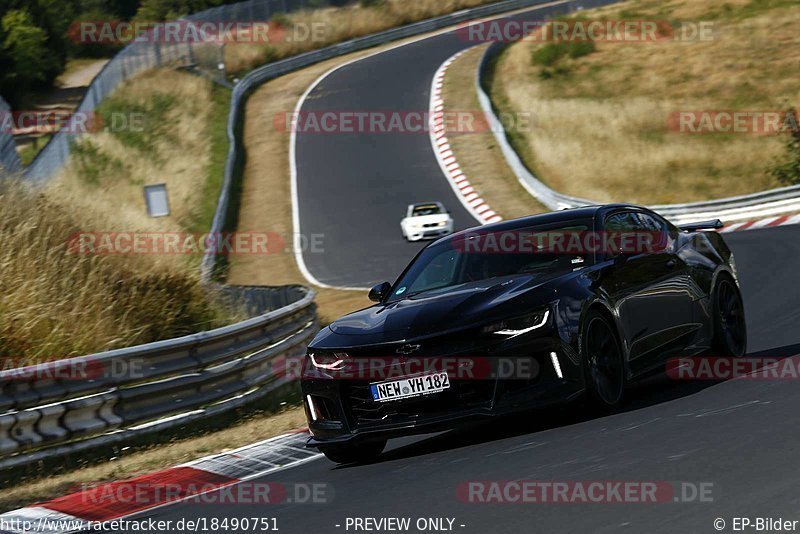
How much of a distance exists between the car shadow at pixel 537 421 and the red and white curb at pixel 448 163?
2118 centimetres

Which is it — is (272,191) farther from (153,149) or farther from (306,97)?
Result: (306,97)

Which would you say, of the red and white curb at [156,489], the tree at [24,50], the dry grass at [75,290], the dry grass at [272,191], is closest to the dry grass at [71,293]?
the dry grass at [75,290]

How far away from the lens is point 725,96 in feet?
142

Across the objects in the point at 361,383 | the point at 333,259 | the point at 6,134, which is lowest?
the point at 333,259

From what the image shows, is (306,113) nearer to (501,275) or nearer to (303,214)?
(303,214)

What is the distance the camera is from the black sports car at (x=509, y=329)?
24.6 feet

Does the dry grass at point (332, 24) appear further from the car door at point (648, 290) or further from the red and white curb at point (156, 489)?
the red and white curb at point (156, 489)

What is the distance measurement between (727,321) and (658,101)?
3487 centimetres

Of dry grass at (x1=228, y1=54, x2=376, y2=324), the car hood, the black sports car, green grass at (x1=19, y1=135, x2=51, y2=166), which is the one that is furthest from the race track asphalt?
green grass at (x1=19, y1=135, x2=51, y2=166)

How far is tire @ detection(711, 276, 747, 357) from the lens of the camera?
981 cm

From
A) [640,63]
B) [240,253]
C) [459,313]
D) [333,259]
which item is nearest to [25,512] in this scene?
[459,313]

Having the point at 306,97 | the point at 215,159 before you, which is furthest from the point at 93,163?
the point at 306,97

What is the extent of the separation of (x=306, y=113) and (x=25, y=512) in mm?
39349

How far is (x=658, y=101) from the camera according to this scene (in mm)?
43719
